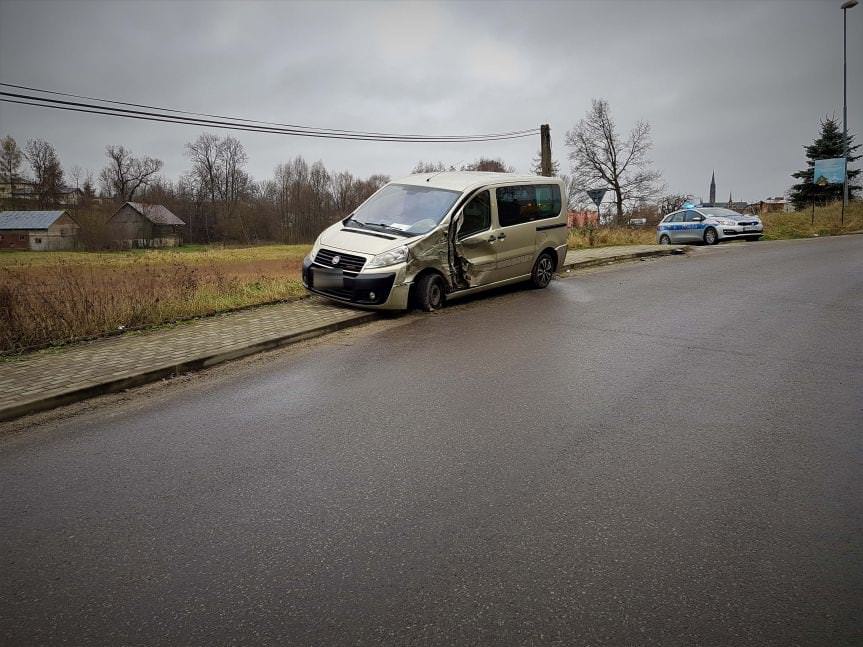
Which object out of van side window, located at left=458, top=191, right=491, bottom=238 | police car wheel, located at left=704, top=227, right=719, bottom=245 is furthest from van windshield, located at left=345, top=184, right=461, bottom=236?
police car wheel, located at left=704, top=227, right=719, bottom=245

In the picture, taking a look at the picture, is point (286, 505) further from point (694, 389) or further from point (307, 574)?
point (694, 389)

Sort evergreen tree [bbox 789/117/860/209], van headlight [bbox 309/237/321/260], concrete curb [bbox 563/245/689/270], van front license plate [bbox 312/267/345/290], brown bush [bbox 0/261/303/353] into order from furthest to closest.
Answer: evergreen tree [bbox 789/117/860/209], concrete curb [bbox 563/245/689/270], van headlight [bbox 309/237/321/260], van front license plate [bbox 312/267/345/290], brown bush [bbox 0/261/303/353]

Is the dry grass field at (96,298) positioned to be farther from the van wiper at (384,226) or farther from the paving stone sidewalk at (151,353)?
the van wiper at (384,226)

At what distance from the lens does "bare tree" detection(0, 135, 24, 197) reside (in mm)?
31156

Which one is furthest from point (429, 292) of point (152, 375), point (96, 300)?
point (96, 300)

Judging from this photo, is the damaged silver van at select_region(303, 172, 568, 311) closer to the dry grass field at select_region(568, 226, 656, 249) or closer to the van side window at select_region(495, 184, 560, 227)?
the van side window at select_region(495, 184, 560, 227)

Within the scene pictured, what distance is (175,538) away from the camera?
10.3 ft

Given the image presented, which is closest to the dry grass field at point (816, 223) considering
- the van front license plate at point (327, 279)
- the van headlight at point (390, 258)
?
the van headlight at point (390, 258)

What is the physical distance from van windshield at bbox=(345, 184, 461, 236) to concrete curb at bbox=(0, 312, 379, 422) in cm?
217

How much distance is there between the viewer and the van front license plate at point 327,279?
30.8ft

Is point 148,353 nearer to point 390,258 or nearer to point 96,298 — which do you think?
point 96,298

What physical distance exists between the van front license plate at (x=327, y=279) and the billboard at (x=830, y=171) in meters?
36.5

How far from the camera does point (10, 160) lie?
107 ft

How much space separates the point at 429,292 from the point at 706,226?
59.7ft
